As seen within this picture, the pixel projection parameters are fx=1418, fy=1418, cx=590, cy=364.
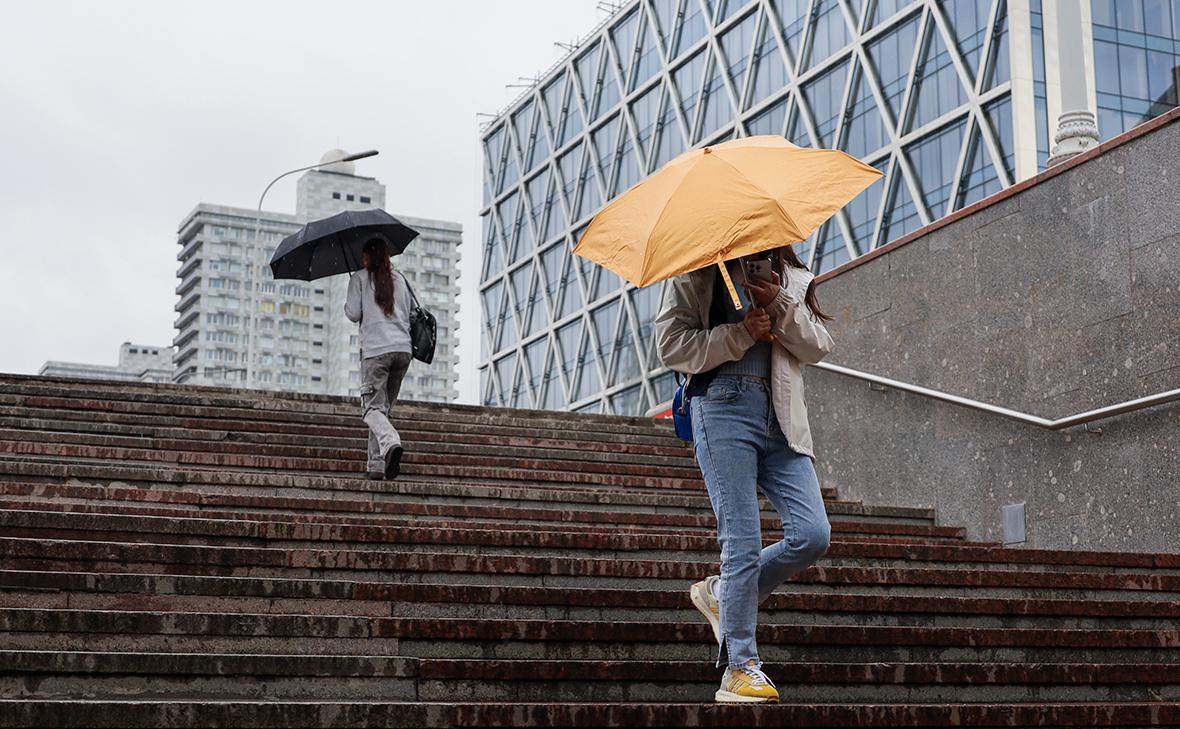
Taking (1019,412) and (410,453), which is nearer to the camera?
(1019,412)

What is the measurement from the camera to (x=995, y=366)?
956 centimetres

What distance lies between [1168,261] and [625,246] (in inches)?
189

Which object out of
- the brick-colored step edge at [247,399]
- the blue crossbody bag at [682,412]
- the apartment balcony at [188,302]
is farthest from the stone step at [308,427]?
the apartment balcony at [188,302]

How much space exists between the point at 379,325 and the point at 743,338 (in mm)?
4872

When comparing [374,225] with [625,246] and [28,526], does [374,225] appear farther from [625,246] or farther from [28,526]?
[625,246]

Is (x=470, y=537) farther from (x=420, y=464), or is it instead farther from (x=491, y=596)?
(x=420, y=464)

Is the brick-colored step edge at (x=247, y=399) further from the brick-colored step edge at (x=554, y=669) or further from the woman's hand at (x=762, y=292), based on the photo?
the woman's hand at (x=762, y=292)

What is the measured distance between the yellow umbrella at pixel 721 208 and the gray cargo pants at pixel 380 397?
4102 mm

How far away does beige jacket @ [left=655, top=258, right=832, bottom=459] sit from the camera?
15.2 feet

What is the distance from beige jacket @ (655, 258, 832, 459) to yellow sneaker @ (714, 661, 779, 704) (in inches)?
28.9

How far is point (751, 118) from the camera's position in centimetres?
5447

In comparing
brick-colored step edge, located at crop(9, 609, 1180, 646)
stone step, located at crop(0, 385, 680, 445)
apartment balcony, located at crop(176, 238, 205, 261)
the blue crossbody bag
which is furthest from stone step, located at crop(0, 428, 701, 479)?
apartment balcony, located at crop(176, 238, 205, 261)

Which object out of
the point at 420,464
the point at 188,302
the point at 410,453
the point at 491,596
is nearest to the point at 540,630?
the point at 491,596

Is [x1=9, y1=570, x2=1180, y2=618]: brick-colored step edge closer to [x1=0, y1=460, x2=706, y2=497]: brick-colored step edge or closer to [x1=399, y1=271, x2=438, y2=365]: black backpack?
[x1=0, y1=460, x2=706, y2=497]: brick-colored step edge
